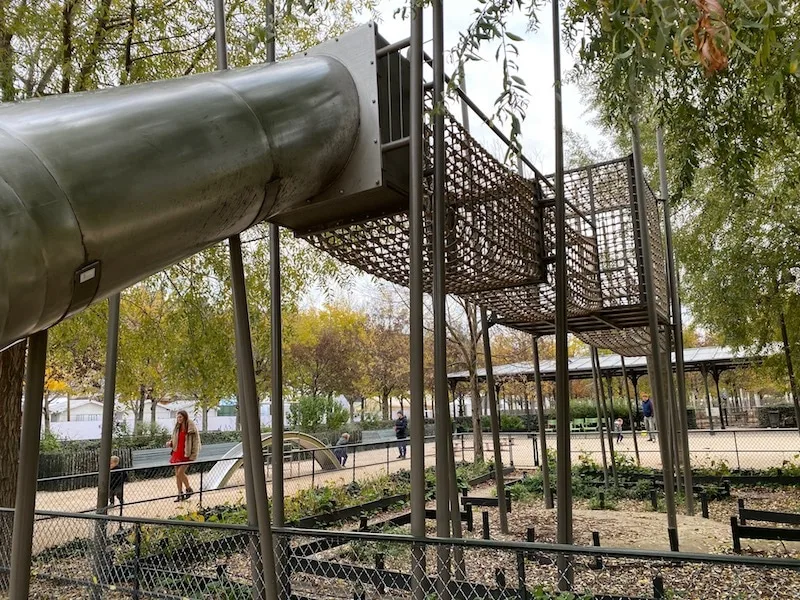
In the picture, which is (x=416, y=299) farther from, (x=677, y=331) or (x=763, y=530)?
(x=677, y=331)

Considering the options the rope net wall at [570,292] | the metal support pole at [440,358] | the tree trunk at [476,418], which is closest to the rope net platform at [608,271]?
the rope net wall at [570,292]

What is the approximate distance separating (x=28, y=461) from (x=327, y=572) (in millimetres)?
3756

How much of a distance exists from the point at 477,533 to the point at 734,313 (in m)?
6.05

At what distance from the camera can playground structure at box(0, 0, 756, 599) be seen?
1.49m

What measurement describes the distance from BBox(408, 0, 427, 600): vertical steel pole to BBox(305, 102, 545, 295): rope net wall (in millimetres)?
366

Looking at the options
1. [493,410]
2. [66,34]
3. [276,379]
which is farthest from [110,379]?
[493,410]

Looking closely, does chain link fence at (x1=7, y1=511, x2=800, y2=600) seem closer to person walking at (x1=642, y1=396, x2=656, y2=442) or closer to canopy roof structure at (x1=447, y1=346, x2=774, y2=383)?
canopy roof structure at (x1=447, y1=346, x2=774, y2=383)

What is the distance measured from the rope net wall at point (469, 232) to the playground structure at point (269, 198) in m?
0.01

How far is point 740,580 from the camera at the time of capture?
5.02 metres

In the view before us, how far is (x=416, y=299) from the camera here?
107 inches

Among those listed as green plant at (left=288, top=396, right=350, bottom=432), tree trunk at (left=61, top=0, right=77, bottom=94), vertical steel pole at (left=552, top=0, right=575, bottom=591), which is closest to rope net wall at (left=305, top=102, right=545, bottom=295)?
vertical steel pole at (left=552, top=0, right=575, bottom=591)

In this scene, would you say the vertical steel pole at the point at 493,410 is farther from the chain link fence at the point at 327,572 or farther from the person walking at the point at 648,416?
the person walking at the point at 648,416

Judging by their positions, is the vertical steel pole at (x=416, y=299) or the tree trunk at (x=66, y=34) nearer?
the vertical steel pole at (x=416, y=299)

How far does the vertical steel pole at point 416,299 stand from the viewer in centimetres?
266
